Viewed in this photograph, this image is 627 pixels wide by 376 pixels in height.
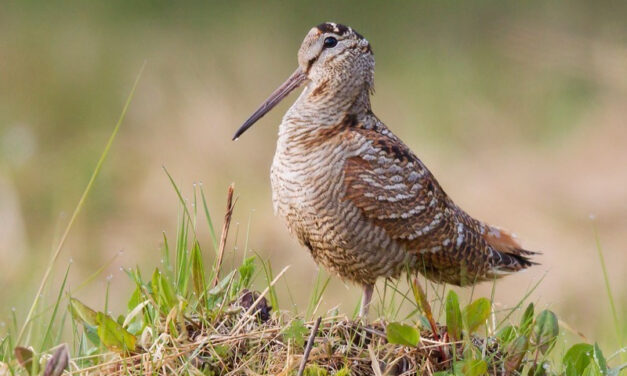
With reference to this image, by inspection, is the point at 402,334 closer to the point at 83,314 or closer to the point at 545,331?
the point at 545,331

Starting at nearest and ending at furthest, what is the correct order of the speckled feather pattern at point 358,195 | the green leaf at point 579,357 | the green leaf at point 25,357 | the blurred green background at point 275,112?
1. the green leaf at point 25,357
2. the green leaf at point 579,357
3. the speckled feather pattern at point 358,195
4. the blurred green background at point 275,112

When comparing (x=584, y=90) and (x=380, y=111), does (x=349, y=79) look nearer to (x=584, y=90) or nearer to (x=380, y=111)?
(x=380, y=111)

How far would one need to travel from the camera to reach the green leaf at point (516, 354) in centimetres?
332

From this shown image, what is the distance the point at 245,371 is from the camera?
3.26 meters

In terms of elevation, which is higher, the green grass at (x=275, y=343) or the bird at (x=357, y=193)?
the bird at (x=357, y=193)

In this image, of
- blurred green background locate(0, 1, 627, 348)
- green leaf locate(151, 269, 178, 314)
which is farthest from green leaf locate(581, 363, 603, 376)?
blurred green background locate(0, 1, 627, 348)

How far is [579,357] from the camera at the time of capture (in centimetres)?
345

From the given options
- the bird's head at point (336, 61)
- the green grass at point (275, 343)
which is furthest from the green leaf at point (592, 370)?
the bird's head at point (336, 61)

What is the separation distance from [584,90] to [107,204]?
132 inches

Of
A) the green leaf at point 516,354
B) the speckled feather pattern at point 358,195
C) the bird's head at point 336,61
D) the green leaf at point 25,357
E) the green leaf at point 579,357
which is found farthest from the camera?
the bird's head at point 336,61

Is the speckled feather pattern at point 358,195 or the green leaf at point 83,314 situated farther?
the speckled feather pattern at point 358,195

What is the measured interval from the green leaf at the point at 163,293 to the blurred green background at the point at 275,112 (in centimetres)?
473

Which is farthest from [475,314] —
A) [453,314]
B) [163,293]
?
[163,293]

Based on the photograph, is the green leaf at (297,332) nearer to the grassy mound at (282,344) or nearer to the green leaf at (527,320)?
the grassy mound at (282,344)
